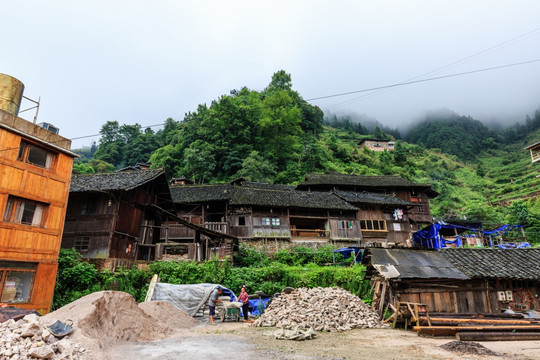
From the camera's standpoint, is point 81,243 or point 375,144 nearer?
point 81,243

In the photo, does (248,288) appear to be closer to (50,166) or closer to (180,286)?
(180,286)

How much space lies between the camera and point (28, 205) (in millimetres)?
14414

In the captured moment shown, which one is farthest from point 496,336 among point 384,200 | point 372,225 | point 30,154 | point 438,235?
point 384,200

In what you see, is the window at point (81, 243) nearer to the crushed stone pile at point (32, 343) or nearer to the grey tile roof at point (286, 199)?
the grey tile roof at point (286, 199)

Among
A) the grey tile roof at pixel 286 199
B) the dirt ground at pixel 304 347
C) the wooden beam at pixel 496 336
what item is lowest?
the dirt ground at pixel 304 347

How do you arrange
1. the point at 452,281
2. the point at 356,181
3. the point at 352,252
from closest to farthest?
the point at 452,281
the point at 352,252
the point at 356,181

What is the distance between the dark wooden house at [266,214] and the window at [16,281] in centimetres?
1213

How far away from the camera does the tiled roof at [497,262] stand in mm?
15250

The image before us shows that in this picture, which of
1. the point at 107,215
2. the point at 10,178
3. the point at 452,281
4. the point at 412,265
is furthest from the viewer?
the point at 107,215

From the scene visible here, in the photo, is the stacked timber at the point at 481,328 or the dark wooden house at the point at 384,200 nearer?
the stacked timber at the point at 481,328

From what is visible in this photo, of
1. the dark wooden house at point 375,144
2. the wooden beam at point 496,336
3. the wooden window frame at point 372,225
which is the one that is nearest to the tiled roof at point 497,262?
the wooden beam at point 496,336

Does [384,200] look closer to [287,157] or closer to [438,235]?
[438,235]

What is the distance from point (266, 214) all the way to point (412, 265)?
14.5 m

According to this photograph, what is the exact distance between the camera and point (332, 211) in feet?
97.6
